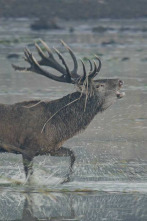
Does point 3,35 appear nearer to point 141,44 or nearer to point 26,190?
point 141,44

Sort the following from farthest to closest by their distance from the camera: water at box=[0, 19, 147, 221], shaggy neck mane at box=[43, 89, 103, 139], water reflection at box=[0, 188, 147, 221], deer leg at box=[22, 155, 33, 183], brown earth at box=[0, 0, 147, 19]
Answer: brown earth at box=[0, 0, 147, 19] → shaggy neck mane at box=[43, 89, 103, 139] → deer leg at box=[22, 155, 33, 183] → water at box=[0, 19, 147, 221] → water reflection at box=[0, 188, 147, 221]

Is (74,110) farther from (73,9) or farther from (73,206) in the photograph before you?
(73,9)

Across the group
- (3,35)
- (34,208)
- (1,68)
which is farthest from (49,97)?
(3,35)

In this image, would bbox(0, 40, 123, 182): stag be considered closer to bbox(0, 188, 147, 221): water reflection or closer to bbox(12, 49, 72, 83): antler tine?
bbox(12, 49, 72, 83): antler tine

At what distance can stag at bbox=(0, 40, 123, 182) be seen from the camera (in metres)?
9.36

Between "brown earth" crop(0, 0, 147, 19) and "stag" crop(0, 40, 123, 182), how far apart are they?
31.5 metres

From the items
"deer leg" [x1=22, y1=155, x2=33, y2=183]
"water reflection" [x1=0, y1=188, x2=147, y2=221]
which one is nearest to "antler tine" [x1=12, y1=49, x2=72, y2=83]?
"deer leg" [x1=22, y1=155, x2=33, y2=183]

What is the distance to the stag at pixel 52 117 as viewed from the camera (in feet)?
30.7

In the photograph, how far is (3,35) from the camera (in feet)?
105

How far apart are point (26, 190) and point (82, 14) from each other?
3325 centimetres

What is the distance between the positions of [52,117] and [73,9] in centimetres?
3372

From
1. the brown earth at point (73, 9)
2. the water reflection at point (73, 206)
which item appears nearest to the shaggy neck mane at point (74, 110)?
the water reflection at point (73, 206)

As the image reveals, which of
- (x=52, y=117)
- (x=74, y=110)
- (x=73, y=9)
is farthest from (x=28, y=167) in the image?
(x=73, y=9)

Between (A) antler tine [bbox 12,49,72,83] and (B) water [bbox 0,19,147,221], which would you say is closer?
(B) water [bbox 0,19,147,221]
